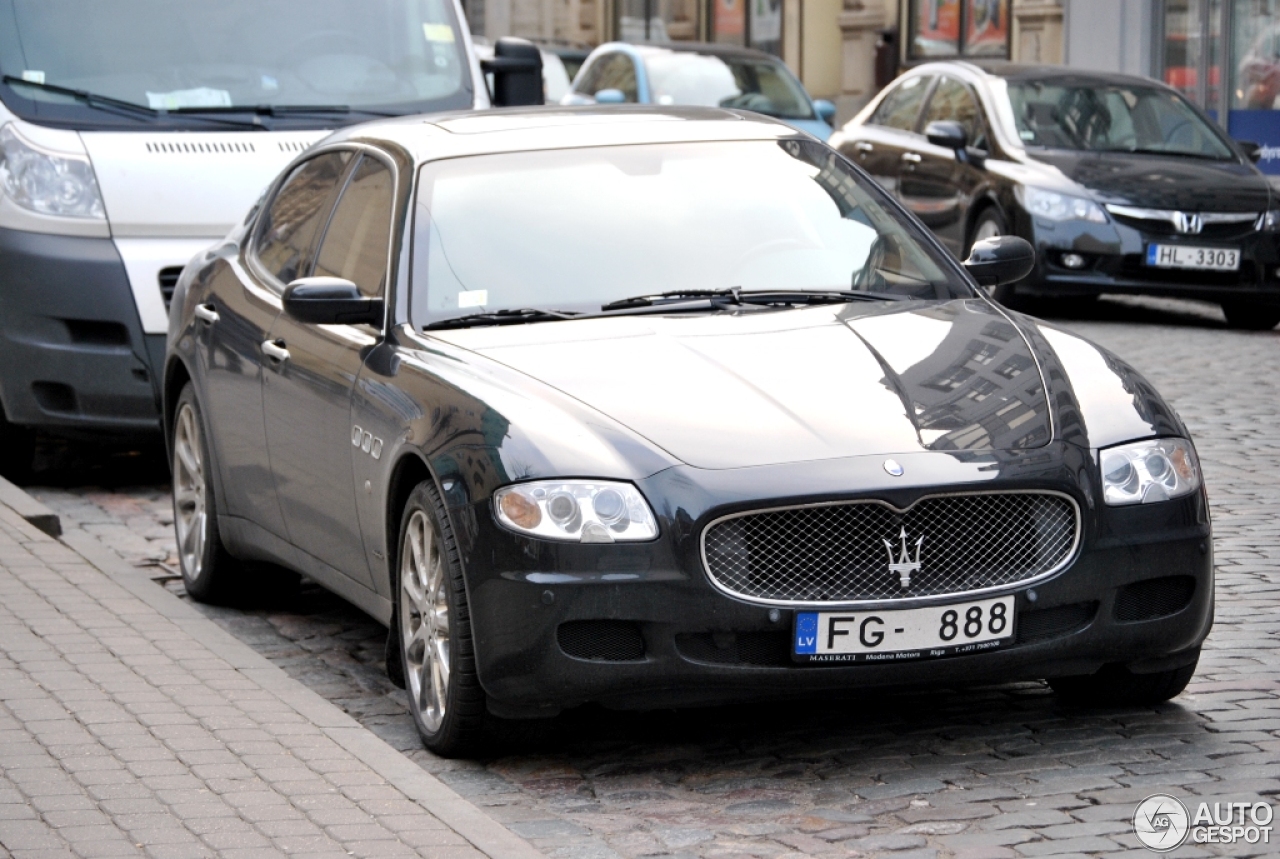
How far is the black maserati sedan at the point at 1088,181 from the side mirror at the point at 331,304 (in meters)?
8.17

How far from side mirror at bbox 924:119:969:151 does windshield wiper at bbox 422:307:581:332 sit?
10.4m

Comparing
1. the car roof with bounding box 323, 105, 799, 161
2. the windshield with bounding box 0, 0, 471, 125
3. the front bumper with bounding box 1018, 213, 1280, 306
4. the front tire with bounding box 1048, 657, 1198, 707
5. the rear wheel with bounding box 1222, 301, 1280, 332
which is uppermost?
the windshield with bounding box 0, 0, 471, 125

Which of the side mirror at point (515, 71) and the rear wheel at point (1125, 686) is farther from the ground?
the side mirror at point (515, 71)

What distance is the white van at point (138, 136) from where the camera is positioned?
32.4 feet

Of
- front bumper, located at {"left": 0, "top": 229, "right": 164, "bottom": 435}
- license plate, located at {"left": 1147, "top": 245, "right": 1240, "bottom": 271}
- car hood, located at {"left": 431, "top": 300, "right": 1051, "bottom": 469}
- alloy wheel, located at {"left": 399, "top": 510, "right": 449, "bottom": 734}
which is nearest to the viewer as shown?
car hood, located at {"left": 431, "top": 300, "right": 1051, "bottom": 469}

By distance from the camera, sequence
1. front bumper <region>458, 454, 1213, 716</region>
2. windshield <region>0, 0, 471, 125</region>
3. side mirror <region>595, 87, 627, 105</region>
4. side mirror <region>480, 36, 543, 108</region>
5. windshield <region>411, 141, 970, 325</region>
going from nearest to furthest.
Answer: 1. front bumper <region>458, 454, 1213, 716</region>
2. windshield <region>411, 141, 970, 325</region>
3. windshield <region>0, 0, 471, 125</region>
4. side mirror <region>480, 36, 543, 108</region>
5. side mirror <region>595, 87, 627, 105</region>

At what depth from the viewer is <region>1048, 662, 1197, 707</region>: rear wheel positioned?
19.3 feet

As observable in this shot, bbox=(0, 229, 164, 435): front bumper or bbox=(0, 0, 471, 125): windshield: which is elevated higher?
bbox=(0, 0, 471, 125): windshield

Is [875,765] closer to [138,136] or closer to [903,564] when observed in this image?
[903,564]

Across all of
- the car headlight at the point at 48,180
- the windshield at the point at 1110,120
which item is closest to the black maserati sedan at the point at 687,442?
→ the car headlight at the point at 48,180

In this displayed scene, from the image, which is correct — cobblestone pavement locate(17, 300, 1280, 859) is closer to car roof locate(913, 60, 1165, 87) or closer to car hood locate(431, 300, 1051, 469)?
car hood locate(431, 300, 1051, 469)

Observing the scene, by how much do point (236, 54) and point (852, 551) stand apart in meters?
6.21

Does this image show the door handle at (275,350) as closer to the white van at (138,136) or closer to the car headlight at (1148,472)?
the car headlight at (1148,472)

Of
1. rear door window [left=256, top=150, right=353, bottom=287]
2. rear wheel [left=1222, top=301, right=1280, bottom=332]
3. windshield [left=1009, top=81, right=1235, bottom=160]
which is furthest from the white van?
rear wheel [left=1222, top=301, right=1280, bottom=332]
